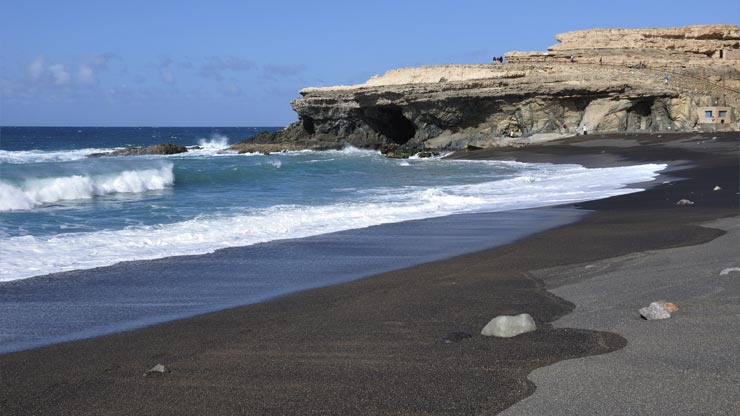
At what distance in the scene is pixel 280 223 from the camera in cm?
1301

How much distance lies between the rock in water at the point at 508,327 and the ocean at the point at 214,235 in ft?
8.62

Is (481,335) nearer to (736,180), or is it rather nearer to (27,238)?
(27,238)

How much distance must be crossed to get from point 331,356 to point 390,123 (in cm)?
4985

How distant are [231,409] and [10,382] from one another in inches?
63.5

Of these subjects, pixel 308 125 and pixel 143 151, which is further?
pixel 308 125

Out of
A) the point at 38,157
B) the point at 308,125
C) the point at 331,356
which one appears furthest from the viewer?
the point at 308,125

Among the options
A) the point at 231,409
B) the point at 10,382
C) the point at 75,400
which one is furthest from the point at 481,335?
the point at 10,382

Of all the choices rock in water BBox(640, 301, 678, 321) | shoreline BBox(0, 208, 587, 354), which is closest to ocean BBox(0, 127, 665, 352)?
shoreline BBox(0, 208, 587, 354)

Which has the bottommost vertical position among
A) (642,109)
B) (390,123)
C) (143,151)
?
(143,151)

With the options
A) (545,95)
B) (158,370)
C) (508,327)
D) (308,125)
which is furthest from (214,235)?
(308,125)

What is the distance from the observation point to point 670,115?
4184 centimetres

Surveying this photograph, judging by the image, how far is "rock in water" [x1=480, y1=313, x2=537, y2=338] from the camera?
5.05m

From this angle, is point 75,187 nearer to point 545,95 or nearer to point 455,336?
point 455,336

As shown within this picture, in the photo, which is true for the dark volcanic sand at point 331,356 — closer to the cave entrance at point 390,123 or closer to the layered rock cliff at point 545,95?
the layered rock cliff at point 545,95
